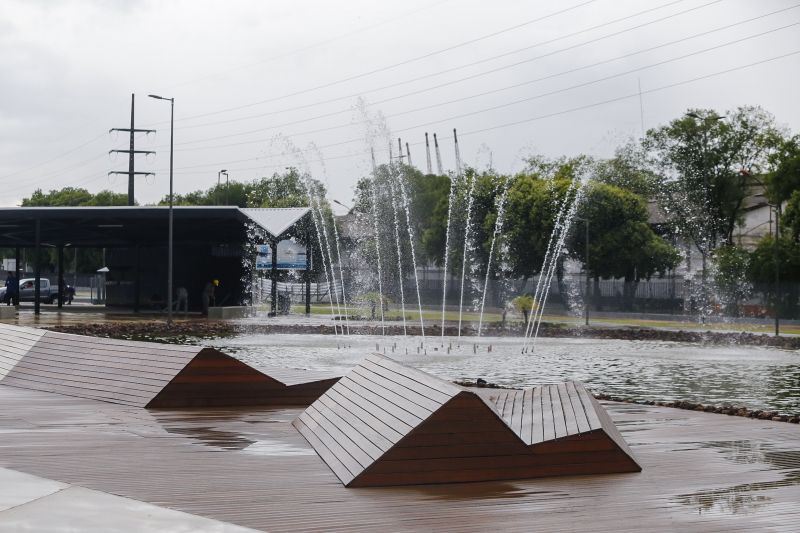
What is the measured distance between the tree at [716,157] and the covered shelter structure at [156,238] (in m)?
29.6

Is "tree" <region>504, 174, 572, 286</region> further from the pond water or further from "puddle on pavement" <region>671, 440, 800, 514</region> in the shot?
"puddle on pavement" <region>671, 440, 800, 514</region>

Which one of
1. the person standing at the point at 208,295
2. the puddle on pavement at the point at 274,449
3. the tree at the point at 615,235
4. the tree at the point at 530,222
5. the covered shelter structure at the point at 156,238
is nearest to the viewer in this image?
the puddle on pavement at the point at 274,449

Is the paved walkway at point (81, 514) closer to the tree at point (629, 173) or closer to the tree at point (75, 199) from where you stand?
the tree at point (629, 173)

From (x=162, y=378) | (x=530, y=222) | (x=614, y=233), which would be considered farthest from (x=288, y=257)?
(x=162, y=378)

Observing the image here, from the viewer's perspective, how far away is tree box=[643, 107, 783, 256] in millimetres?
71562

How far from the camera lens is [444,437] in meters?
8.81

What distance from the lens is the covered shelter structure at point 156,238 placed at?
157ft

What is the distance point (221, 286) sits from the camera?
5794 centimetres

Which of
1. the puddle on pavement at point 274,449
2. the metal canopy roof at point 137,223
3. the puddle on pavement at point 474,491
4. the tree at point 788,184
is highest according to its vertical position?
the tree at point 788,184

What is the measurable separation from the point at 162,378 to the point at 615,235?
5447 centimetres

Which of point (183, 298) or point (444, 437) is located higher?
point (183, 298)

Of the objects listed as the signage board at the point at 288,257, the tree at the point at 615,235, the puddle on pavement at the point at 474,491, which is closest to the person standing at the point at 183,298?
the signage board at the point at 288,257

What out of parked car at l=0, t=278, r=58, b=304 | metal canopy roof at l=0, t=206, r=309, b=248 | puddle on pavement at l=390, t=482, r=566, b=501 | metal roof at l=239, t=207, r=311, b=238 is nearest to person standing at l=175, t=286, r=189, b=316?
metal canopy roof at l=0, t=206, r=309, b=248

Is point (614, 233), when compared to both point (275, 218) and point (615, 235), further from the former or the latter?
point (275, 218)
